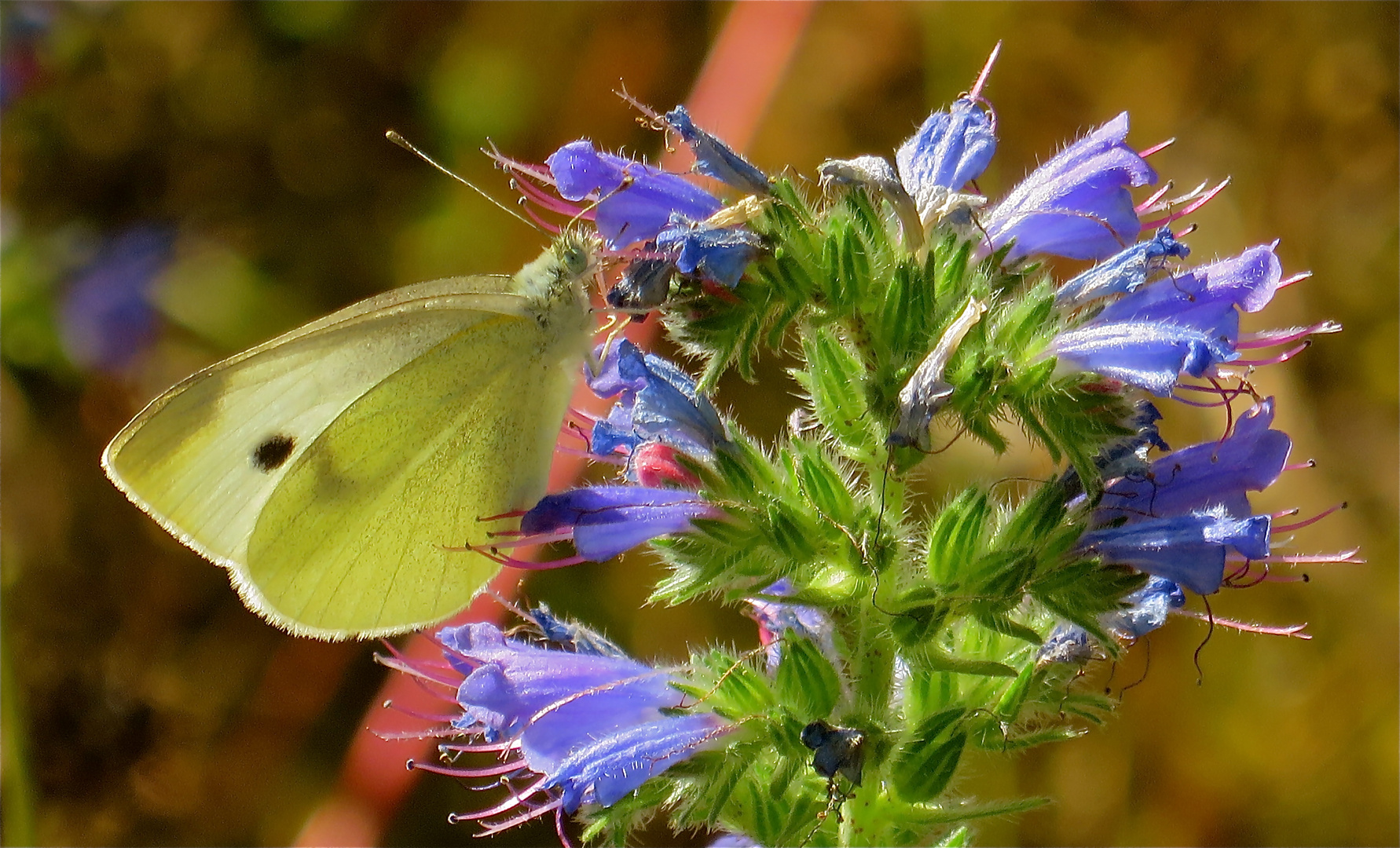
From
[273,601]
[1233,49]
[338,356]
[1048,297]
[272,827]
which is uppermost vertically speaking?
[1233,49]

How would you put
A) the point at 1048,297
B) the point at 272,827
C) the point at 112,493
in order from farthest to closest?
the point at 112,493 < the point at 272,827 < the point at 1048,297

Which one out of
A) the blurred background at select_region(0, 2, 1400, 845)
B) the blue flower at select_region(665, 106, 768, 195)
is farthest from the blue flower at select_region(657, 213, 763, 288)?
the blurred background at select_region(0, 2, 1400, 845)

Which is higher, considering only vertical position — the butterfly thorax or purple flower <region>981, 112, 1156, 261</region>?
purple flower <region>981, 112, 1156, 261</region>

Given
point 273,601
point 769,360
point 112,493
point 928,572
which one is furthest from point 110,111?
point 928,572

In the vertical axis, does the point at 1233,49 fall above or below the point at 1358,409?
above

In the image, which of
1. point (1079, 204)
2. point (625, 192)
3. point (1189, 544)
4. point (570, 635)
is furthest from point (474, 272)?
point (1189, 544)

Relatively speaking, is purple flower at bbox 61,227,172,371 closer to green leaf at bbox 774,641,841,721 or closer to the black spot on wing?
the black spot on wing

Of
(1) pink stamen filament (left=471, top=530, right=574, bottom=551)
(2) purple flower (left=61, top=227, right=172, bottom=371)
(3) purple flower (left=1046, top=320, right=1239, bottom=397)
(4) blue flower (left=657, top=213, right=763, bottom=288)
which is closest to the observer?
(3) purple flower (left=1046, top=320, right=1239, bottom=397)

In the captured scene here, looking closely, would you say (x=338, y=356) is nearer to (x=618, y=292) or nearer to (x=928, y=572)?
(x=618, y=292)
